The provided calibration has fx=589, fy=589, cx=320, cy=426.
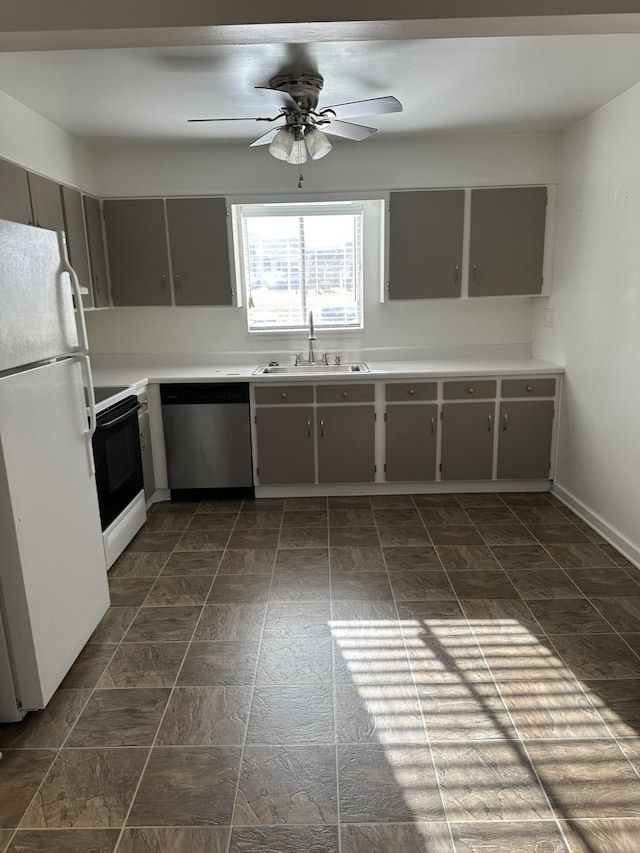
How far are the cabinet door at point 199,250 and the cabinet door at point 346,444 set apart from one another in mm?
1167

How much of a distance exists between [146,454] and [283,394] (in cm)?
102

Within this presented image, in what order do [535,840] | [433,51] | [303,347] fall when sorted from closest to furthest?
[535,840] → [433,51] → [303,347]

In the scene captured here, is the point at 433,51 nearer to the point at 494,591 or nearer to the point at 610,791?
the point at 494,591

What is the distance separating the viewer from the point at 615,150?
3.35 metres

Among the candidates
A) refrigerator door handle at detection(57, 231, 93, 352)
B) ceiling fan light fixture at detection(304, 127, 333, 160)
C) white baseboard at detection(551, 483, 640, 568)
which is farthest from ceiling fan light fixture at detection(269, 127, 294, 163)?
white baseboard at detection(551, 483, 640, 568)

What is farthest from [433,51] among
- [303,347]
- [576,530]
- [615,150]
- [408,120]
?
[576,530]

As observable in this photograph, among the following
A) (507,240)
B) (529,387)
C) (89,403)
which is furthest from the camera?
Result: (507,240)

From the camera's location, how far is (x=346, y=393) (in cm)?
412

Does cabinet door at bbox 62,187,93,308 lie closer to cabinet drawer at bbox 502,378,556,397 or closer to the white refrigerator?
the white refrigerator

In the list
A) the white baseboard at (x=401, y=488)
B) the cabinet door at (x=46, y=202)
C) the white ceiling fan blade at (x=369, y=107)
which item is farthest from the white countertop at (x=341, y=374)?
the white ceiling fan blade at (x=369, y=107)

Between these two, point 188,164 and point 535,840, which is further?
point 188,164

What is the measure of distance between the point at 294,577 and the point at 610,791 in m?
1.73

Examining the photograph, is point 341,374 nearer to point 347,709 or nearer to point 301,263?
point 301,263

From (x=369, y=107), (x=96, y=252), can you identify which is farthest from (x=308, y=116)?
(x=96, y=252)
